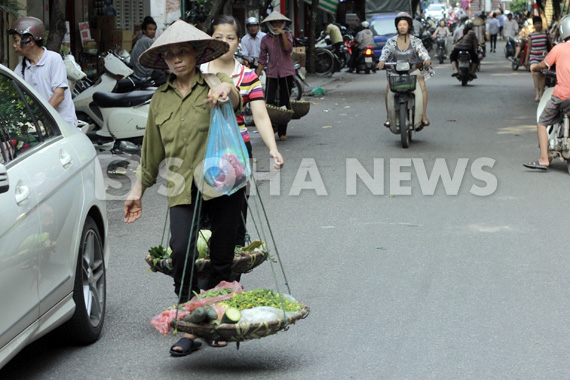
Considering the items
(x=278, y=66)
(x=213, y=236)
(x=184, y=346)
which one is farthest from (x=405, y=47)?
(x=184, y=346)

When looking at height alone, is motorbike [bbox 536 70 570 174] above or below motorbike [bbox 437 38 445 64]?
below

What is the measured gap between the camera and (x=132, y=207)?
16.0 feet

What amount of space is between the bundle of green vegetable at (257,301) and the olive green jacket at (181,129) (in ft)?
1.86

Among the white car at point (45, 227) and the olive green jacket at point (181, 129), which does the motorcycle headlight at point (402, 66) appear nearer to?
the white car at point (45, 227)

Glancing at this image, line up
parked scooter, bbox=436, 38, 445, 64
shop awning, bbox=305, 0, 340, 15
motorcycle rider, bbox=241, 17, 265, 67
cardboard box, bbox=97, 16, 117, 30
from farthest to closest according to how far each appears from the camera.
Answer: parked scooter, bbox=436, 38, 445, 64 < shop awning, bbox=305, 0, 340, 15 < cardboard box, bbox=97, 16, 117, 30 < motorcycle rider, bbox=241, 17, 265, 67

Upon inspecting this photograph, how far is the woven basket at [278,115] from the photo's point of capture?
12.6 m

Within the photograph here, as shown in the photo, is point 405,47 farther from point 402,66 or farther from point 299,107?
point 299,107

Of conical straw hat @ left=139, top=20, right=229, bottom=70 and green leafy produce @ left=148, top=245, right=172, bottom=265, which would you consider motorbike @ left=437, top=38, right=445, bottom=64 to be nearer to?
green leafy produce @ left=148, top=245, right=172, bottom=265

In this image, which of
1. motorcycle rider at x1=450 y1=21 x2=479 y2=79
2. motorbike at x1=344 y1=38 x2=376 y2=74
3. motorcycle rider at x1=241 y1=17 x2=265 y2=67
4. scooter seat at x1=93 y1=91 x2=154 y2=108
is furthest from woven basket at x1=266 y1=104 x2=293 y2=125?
motorbike at x1=344 y1=38 x2=376 y2=74

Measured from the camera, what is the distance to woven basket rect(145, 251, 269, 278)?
5.06 meters

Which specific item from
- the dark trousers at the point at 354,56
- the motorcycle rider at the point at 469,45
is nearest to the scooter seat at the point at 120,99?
the motorcycle rider at the point at 469,45

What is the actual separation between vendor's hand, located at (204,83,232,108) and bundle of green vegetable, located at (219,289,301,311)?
3.15ft

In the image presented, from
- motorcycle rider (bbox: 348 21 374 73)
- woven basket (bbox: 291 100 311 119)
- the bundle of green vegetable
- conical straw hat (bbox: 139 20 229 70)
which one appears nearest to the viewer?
the bundle of green vegetable

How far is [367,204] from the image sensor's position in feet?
29.4
